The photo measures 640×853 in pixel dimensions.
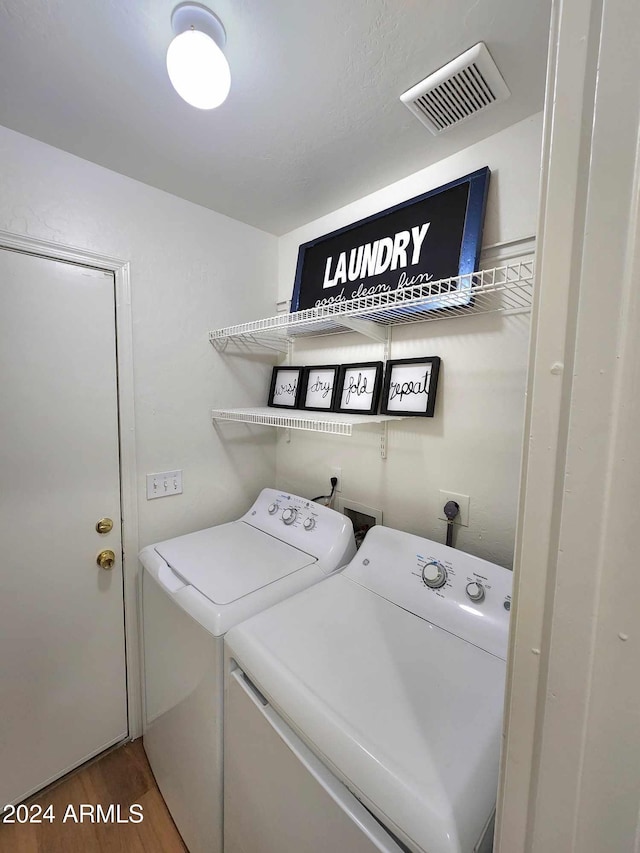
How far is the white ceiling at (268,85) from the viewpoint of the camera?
2.61ft

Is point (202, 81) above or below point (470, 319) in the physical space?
above

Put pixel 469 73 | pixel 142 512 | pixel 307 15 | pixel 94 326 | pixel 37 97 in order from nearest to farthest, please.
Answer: pixel 307 15 < pixel 469 73 < pixel 37 97 < pixel 94 326 < pixel 142 512

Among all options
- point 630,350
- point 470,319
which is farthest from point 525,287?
point 630,350

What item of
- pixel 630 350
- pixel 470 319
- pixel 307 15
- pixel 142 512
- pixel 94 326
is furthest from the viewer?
pixel 142 512

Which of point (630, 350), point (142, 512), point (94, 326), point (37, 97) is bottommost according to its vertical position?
point (142, 512)

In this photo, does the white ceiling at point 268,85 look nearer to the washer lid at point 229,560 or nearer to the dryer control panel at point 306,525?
the dryer control panel at point 306,525

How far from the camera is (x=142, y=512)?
1547 millimetres

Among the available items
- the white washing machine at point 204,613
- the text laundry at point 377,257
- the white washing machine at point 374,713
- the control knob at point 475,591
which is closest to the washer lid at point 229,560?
the white washing machine at point 204,613

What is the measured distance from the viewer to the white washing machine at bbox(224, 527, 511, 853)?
0.60m

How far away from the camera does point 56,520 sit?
1345mm

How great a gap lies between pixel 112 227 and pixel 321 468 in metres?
1.38

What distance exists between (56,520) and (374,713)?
1319 mm

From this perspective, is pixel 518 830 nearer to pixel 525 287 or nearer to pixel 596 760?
pixel 596 760

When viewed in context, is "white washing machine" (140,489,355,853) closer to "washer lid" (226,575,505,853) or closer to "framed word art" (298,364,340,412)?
"washer lid" (226,575,505,853)
